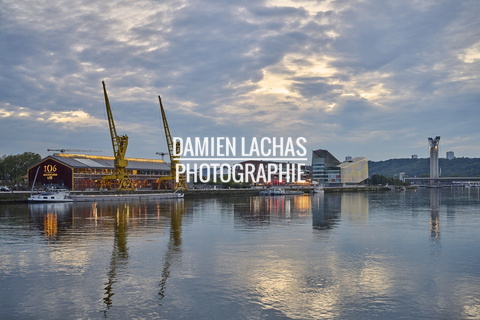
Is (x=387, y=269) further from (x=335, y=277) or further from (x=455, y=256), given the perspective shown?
(x=455, y=256)

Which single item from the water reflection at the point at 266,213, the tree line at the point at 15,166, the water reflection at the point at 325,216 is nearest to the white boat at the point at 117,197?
the water reflection at the point at 266,213

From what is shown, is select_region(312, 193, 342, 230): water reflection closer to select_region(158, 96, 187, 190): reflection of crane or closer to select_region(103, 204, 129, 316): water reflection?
select_region(103, 204, 129, 316): water reflection

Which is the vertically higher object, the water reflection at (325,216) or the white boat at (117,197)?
the white boat at (117,197)

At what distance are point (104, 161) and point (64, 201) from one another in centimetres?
4739

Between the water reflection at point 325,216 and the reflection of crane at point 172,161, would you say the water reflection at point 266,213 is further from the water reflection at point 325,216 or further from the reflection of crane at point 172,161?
the reflection of crane at point 172,161

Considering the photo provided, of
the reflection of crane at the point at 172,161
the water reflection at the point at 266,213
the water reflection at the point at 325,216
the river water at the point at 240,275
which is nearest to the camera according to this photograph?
the river water at the point at 240,275

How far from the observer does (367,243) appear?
31375 millimetres

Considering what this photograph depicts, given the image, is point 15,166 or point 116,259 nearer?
point 116,259

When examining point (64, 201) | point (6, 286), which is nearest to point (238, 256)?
point (6, 286)

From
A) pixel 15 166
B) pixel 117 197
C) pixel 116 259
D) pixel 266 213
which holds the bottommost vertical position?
pixel 266 213

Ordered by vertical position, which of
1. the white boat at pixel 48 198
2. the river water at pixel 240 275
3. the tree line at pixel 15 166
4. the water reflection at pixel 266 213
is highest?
the tree line at pixel 15 166

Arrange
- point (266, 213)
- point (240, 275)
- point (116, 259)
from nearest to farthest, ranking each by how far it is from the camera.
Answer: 1. point (240, 275)
2. point (116, 259)
3. point (266, 213)

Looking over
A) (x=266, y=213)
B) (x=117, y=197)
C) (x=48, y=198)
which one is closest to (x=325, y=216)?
(x=266, y=213)

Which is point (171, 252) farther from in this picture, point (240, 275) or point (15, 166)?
point (15, 166)
